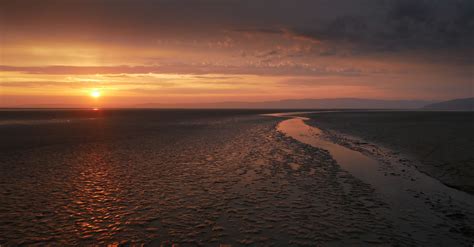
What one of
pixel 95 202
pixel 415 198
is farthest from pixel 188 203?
pixel 415 198

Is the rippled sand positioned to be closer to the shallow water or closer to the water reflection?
the water reflection

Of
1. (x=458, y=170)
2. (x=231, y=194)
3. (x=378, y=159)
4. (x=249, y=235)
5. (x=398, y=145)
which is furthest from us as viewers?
(x=398, y=145)

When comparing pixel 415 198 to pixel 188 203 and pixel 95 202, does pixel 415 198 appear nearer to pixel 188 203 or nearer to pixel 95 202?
pixel 188 203

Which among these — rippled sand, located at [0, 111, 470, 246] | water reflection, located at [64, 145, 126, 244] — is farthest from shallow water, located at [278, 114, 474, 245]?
water reflection, located at [64, 145, 126, 244]

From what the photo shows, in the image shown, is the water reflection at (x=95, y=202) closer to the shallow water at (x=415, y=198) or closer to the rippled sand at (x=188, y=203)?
the rippled sand at (x=188, y=203)

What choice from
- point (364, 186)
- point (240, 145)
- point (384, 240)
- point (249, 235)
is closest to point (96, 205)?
point (249, 235)

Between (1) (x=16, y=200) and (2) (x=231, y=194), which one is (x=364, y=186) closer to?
(2) (x=231, y=194)
